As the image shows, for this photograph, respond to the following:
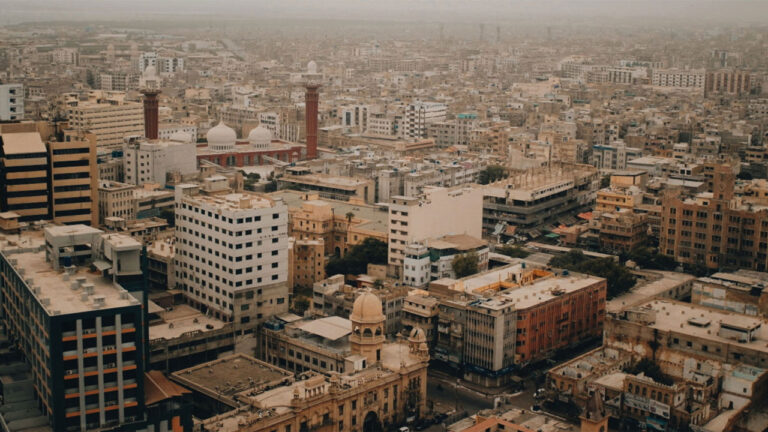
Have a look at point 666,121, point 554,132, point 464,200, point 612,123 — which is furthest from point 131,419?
point 666,121

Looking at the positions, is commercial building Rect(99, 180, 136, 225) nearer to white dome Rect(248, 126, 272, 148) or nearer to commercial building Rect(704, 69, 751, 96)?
white dome Rect(248, 126, 272, 148)

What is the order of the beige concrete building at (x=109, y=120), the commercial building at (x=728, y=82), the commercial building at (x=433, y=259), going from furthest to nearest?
the commercial building at (x=728, y=82)
the beige concrete building at (x=109, y=120)
the commercial building at (x=433, y=259)

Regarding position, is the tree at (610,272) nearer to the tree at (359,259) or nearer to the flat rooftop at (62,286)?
the tree at (359,259)

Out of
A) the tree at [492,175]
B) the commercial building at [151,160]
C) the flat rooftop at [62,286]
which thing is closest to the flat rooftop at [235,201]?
the flat rooftop at [62,286]

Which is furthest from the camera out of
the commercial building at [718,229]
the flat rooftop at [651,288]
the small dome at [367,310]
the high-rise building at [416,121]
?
the high-rise building at [416,121]

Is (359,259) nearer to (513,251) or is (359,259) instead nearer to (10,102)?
(513,251)

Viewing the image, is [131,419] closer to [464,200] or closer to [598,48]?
[464,200]
